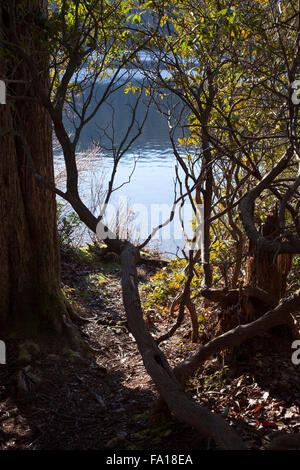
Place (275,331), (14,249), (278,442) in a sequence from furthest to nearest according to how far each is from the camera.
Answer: (14,249) → (275,331) → (278,442)

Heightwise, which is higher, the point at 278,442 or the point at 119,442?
the point at 278,442

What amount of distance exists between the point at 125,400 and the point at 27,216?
1.99 metres

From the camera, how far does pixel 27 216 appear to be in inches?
170

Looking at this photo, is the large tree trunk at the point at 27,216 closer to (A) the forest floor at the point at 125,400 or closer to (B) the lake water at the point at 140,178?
(A) the forest floor at the point at 125,400

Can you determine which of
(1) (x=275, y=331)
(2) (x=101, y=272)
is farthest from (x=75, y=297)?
(1) (x=275, y=331)

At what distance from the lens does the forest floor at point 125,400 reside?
9.22 ft

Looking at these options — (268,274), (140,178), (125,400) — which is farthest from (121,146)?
(140,178)

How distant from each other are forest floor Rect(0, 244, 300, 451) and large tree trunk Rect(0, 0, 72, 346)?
491 millimetres

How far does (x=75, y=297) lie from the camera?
684cm

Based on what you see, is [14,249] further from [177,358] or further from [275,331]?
[275,331]

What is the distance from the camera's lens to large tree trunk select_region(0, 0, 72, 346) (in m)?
4.04

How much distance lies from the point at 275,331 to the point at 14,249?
8.22 ft

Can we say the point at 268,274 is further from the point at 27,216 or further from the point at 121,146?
the point at 27,216

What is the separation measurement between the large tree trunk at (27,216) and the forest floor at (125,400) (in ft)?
1.61
